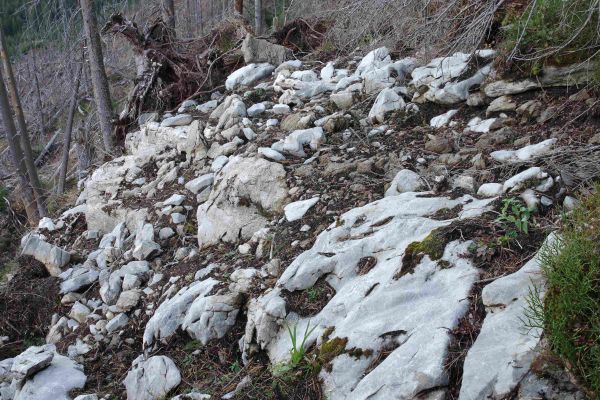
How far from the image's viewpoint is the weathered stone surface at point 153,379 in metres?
3.32

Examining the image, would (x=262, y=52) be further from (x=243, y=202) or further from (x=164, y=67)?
(x=243, y=202)

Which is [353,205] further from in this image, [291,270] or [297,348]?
[297,348]

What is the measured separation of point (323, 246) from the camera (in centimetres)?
352

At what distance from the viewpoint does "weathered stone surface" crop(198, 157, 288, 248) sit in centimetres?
443

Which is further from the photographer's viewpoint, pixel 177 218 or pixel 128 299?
pixel 177 218

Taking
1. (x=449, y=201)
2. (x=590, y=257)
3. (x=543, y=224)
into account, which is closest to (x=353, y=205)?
(x=449, y=201)

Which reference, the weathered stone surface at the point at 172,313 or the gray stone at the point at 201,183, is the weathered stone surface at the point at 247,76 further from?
the weathered stone surface at the point at 172,313

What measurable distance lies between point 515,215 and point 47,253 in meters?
4.67

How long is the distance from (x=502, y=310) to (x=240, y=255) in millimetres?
2253

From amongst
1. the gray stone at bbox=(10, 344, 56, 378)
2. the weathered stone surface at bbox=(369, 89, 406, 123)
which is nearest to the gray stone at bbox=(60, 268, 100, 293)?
the gray stone at bbox=(10, 344, 56, 378)

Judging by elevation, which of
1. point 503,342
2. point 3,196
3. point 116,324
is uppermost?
point 503,342

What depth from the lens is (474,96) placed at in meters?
4.75

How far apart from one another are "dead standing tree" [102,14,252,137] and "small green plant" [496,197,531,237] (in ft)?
16.6

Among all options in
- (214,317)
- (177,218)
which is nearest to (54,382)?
(214,317)
